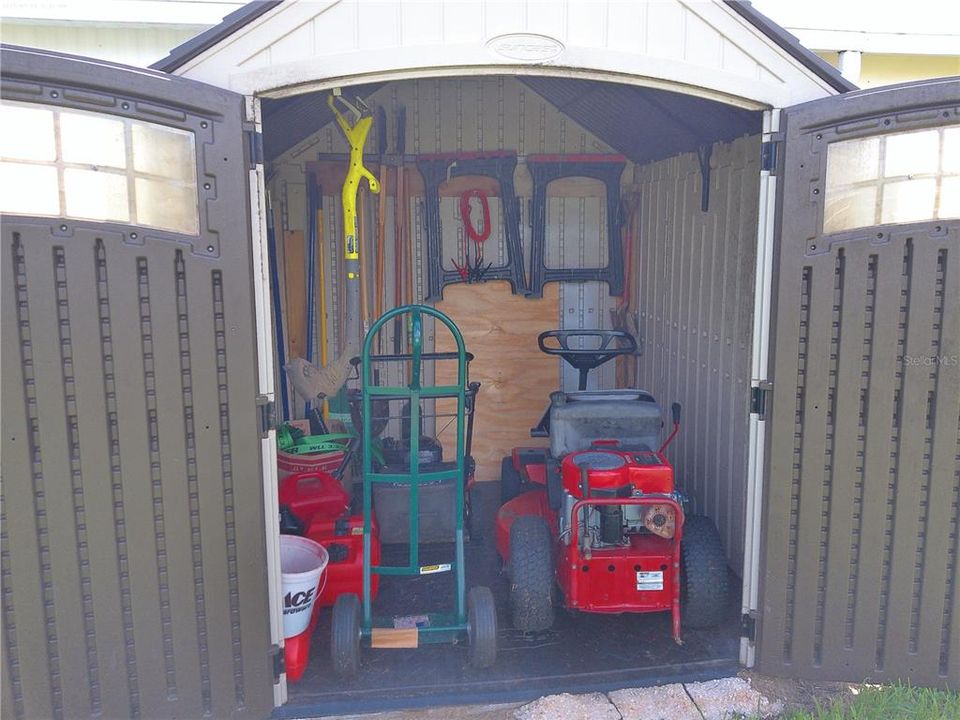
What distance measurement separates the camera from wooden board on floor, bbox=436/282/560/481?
5586mm

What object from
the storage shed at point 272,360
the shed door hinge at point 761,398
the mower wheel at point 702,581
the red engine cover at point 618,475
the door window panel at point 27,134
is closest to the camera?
the door window panel at point 27,134

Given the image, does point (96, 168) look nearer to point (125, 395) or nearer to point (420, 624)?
point (125, 395)

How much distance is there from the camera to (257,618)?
294cm

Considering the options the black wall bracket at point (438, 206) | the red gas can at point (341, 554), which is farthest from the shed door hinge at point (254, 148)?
the black wall bracket at point (438, 206)

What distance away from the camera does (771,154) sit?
3.03 metres

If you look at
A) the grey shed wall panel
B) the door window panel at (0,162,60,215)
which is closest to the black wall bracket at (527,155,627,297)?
the grey shed wall panel

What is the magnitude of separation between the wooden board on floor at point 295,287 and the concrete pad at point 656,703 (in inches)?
131

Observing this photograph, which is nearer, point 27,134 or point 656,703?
point 27,134

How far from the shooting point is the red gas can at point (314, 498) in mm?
4172

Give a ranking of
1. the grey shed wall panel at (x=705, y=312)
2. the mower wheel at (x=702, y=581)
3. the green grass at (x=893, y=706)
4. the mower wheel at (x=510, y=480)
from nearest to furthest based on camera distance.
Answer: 1. the green grass at (x=893, y=706)
2. the mower wheel at (x=702, y=581)
3. the grey shed wall panel at (x=705, y=312)
4. the mower wheel at (x=510, y=480)

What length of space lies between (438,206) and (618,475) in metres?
2.77

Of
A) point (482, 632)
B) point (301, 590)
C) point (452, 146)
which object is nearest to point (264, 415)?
point (301, 590)

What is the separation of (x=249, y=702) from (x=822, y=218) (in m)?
2.95

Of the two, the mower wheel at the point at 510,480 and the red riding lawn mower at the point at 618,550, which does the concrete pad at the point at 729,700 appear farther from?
the mower wheel at the point at 510,480
